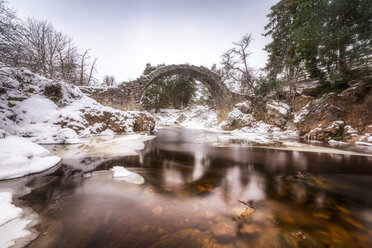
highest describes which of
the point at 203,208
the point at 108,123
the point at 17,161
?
the point at 108,123

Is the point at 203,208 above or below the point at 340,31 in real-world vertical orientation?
below

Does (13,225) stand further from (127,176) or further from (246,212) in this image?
(246,212)

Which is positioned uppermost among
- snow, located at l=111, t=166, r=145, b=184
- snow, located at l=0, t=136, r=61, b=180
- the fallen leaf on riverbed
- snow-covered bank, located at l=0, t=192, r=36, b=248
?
snow, located at l=0, t=136, r=61, b=180

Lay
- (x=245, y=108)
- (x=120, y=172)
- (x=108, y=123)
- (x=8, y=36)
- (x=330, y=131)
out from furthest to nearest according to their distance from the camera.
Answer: (x=245, y=108)
(x=108, y=123)
(x=330, y=131)
(x=8, y=36)
(x=120, y=172)

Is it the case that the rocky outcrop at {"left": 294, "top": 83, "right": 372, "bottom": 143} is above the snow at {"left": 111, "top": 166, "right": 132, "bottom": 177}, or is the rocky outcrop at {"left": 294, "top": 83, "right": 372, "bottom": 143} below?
above

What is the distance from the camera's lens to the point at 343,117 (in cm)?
532

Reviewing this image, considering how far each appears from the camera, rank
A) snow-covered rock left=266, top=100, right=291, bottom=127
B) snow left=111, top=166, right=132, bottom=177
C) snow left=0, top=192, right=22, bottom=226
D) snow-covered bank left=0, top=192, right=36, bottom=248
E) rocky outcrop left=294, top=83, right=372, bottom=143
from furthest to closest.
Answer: snow-covered rock left=266, top=100, right=291, bottom=127
rocky outcrop left=294, top=83, right=372, bottom=143
snow left=111, top=166, right=132, bottom=177
snow left=0, top=192, right=22, bottom=226
snow-covered bank left=0, top=192, right=36, bottom=248

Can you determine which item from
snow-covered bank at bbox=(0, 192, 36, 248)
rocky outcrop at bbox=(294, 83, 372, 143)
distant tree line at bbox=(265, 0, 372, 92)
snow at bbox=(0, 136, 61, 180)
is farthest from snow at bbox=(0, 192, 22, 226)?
distant tree line at bbox=(265, 0, 372, 92)

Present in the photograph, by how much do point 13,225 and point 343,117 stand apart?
8.29 m

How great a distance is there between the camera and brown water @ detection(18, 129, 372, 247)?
32.5 inches

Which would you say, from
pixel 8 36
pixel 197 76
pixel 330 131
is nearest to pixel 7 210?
pixel 8 36

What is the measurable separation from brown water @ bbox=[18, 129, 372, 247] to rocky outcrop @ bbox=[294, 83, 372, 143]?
3.99m

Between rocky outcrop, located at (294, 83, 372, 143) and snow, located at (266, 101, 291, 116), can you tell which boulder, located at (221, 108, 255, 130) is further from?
rocky outcrop, located at (294, 83, 372, 143)

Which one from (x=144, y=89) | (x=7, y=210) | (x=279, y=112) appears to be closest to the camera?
(x=7, y=210)
